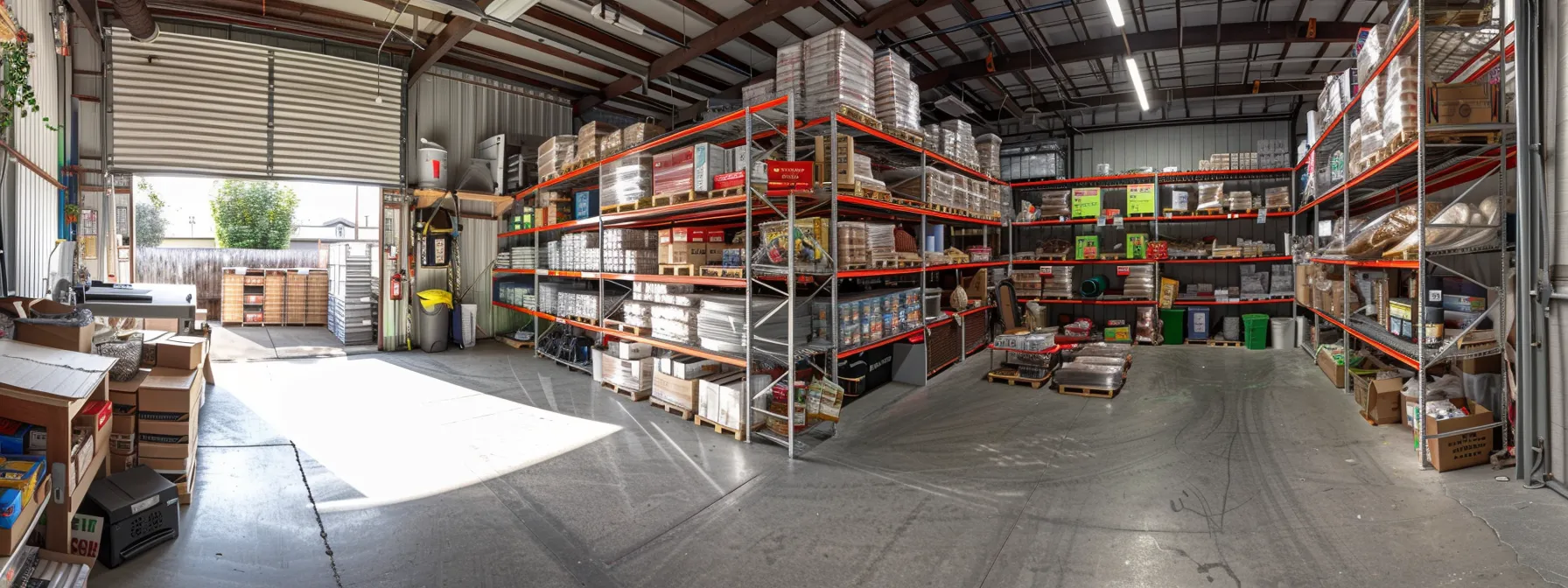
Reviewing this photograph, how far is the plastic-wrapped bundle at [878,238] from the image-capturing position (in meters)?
6.52

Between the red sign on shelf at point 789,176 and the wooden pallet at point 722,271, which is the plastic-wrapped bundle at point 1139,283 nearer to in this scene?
the wooden pallet at point 722,271

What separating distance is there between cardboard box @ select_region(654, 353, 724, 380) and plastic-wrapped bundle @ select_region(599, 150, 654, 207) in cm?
179

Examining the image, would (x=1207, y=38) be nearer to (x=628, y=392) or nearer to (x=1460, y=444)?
(x=1460, y=444)

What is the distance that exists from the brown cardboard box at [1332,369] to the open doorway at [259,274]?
13572mm

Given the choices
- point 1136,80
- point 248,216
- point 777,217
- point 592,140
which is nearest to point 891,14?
point 777,217

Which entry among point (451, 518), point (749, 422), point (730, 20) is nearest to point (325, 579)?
point (451, 518)

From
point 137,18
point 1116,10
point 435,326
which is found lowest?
point 435,326

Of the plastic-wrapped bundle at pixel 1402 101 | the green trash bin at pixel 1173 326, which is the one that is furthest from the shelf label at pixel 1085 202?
the plastic-wrapped bundle at pixel 1402 101

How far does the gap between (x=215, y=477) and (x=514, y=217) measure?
281 inches

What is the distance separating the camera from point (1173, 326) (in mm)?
11156

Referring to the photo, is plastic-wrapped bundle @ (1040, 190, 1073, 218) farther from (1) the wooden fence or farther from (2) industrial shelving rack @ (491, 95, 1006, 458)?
(1) the wooden fence

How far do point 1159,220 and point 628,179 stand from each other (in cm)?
1030

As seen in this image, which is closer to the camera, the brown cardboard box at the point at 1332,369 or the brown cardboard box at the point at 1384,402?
the brown cardboard box at the point at 1384,402

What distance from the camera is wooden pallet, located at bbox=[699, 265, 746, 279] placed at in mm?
5656
